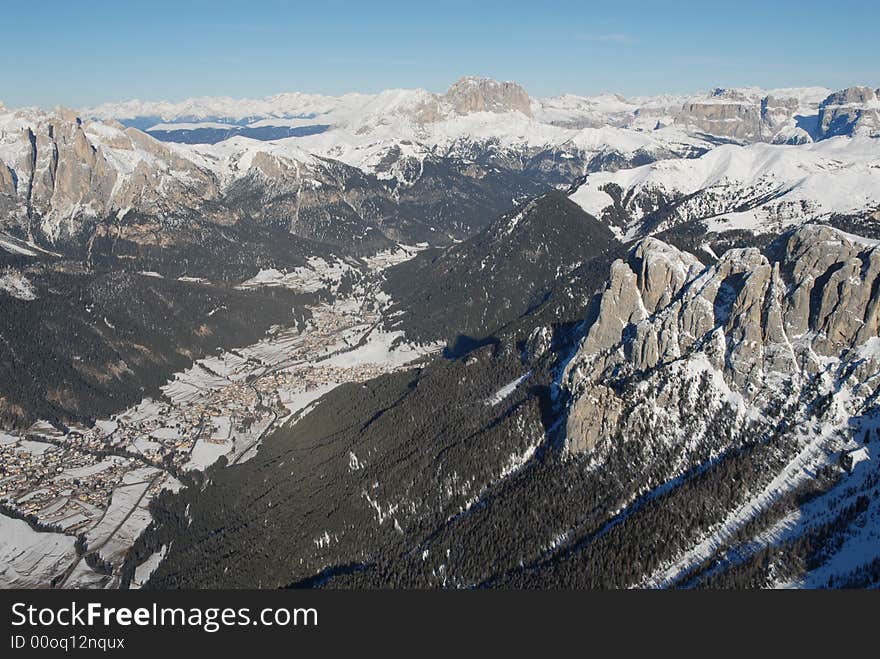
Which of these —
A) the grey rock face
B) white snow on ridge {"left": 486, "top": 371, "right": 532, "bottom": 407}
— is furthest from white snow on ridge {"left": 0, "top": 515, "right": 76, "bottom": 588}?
the grey rock face

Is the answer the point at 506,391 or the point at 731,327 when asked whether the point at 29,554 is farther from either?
the point at 731,327

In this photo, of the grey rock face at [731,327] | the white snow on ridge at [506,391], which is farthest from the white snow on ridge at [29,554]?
the grey rock face at [731,327]

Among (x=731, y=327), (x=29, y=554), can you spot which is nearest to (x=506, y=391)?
(x=731, y=327)

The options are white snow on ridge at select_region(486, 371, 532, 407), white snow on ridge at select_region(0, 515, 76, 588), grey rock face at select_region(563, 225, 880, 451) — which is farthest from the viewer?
white snow on ridge at select_region(486, 371, 532, 407)

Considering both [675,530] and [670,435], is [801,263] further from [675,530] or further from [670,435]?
[675,530]

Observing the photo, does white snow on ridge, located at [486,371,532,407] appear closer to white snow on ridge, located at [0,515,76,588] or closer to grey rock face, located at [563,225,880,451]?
grey rock face, located at [563,225,880,451]

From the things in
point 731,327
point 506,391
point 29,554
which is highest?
point 731,327

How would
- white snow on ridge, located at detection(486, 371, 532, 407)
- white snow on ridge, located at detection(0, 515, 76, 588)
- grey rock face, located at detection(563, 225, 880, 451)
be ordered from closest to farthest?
grey rock face, located at detection(563, 225, 880, 451) < white snow on ridge, located at detection(0, 515, 76, 588) < white snow on ridge, located at detection(486, 371, 532, 407)

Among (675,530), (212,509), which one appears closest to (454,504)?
(675,530)
